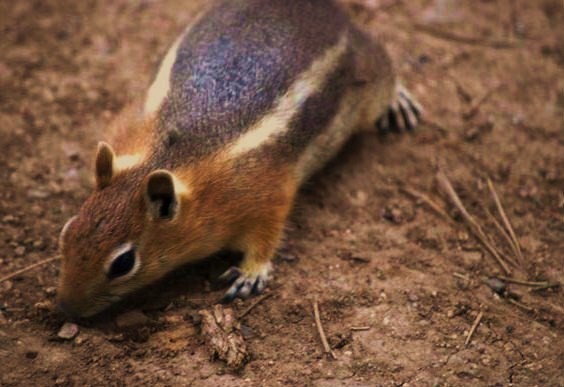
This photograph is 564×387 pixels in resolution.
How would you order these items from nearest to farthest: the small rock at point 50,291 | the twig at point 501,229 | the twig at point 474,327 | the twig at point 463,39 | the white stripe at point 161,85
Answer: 1. the twig at point 474,327
2. the small rock at point 50,291
3. the white stripe at point 161,85
4. the twig at point 501,229
5. the twig at point 463,39

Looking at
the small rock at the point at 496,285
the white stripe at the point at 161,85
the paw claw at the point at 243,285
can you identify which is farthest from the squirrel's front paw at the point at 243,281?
the small rock at the point at 496,285

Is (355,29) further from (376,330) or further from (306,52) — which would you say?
(376,330)

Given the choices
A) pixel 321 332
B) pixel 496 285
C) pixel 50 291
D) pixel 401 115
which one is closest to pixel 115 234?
pixel 50 291

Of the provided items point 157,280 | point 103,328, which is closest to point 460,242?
point 157,280

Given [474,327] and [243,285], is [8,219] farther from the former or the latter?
[474,327]

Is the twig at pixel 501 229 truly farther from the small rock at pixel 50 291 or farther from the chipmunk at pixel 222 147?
the small rock at pixel 50 291

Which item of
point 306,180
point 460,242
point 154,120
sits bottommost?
point 460,242

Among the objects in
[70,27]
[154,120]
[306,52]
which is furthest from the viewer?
[70,27]
